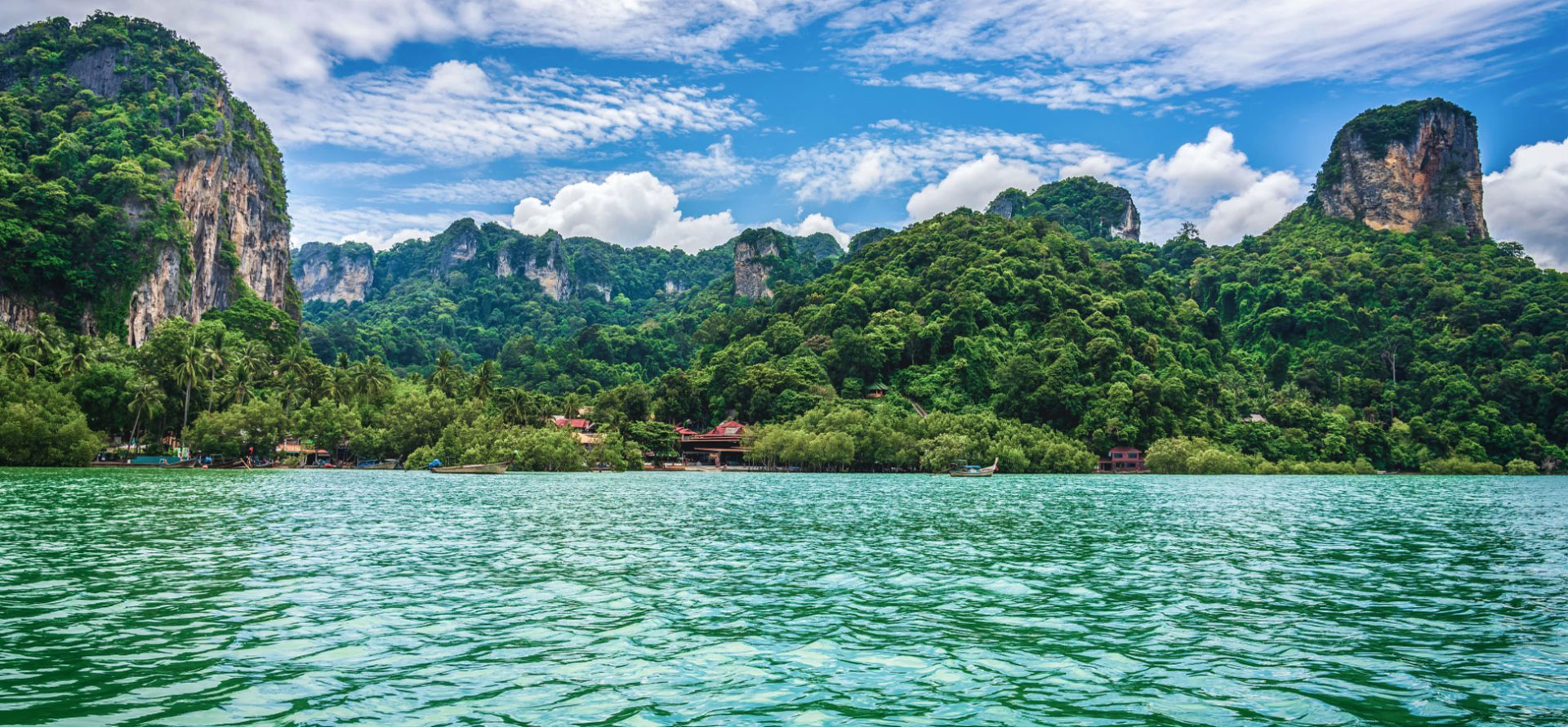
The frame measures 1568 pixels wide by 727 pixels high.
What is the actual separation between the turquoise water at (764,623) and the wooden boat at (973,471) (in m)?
65.3

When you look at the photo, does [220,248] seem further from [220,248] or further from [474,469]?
[474,469]

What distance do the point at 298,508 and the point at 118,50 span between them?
445ft

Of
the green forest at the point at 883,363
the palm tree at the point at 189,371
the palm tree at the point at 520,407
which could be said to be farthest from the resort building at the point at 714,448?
the palm tree at the point at 189,371

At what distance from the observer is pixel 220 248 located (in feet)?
424

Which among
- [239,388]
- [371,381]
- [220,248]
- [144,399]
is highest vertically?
[220,248]

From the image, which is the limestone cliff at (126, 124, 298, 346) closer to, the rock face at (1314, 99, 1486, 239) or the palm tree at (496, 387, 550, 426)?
the palm tree at (496, 387, 550, 426)

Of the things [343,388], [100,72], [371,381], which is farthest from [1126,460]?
[100,72]

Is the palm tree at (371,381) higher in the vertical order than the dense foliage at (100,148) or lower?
lower

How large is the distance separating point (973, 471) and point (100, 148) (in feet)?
385

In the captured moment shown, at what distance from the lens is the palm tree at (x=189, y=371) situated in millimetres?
80000

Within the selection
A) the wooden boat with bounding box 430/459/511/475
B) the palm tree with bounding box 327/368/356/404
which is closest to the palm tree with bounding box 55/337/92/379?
the palm tree with bounding box 327/368/356/404

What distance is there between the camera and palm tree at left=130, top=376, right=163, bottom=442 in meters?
74.1

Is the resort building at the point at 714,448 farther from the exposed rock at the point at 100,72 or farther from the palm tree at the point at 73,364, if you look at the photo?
the exposed rock at the point at 100,72

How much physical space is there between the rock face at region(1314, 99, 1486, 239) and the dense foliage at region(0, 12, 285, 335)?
210403mm
